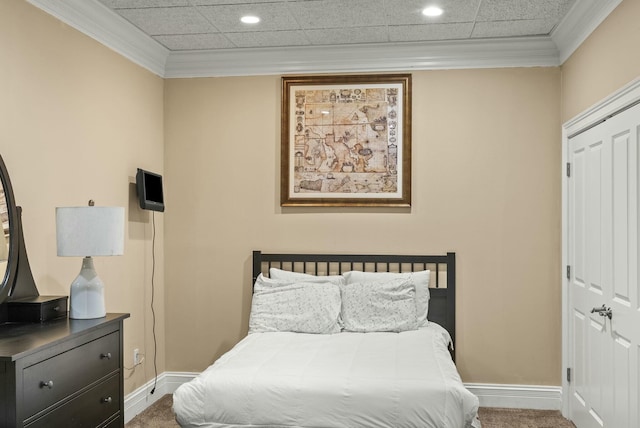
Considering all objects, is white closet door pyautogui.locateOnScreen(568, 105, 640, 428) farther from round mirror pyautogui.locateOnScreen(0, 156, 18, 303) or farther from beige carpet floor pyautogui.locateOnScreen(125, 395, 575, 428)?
round mirror pyautogui.locateOnScreen(0, 156, 18, 303)

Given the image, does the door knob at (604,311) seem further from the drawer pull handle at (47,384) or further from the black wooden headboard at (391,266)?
the drawer pull handle at (47,384)

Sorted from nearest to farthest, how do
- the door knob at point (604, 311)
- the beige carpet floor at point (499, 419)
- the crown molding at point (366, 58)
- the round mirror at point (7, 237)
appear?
the round mirror at point (7, 237) < the door knob at point (604, 311) < the beige carpet floor at point (499, 419) < the crown molding at point (366, 58)

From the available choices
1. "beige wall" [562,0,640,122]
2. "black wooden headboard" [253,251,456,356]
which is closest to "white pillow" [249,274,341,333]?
"black wooden headboard" [253,251,456,356]

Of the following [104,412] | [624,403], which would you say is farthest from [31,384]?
[624,403]

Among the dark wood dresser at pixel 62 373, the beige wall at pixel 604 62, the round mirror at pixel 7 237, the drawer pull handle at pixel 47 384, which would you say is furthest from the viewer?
the beige wall at pixel 604 62

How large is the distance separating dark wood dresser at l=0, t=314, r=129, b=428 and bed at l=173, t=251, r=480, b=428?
36 cm

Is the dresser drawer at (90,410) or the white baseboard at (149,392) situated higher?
the dresser drawer at (90,410)

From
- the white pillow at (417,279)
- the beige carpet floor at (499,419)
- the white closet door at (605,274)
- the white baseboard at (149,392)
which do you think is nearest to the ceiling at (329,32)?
the white closet door at (605,274)

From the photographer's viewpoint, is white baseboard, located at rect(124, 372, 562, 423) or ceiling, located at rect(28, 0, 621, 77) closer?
ceiling, located at rect(28, 0, 621, 77)

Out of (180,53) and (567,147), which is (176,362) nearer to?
(180,53)

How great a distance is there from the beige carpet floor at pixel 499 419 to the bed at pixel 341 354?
53cm

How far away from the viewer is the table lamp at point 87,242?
298 cm

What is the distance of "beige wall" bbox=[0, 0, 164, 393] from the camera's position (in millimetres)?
3092

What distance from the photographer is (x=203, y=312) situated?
4.84 metres
